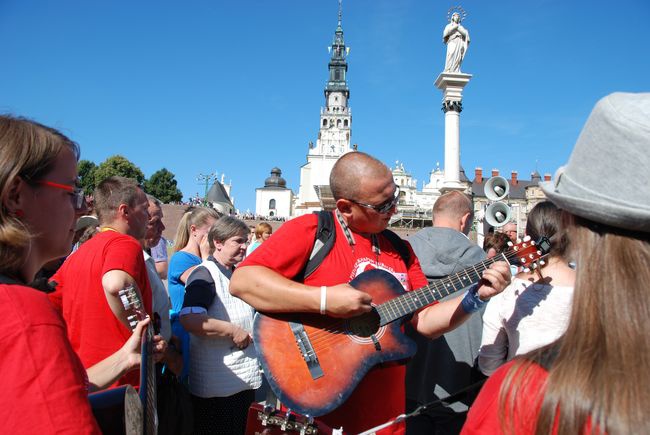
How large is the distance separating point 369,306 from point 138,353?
46.9 inches

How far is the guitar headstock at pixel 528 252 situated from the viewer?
2.43 m

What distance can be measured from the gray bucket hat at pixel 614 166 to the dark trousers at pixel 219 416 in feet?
10.7

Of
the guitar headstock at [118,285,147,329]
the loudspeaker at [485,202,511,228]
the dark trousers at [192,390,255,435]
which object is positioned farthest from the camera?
the loudspeaker at [485,202,511,228]

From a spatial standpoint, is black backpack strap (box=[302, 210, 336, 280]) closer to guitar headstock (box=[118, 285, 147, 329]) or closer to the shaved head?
the shaved head

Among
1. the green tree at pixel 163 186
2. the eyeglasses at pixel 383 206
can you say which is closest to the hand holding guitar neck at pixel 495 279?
the eyeglasses at pixel 383 206

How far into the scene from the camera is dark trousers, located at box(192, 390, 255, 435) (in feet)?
11.6

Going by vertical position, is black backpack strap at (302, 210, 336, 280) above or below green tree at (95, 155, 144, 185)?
below

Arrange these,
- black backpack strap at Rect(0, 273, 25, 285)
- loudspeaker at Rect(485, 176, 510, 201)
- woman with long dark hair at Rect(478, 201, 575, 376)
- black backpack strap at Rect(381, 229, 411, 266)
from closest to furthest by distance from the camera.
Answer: black backpack strap at Rect(0, 273, 25, 285) < woman with long dark hair at Rect(478, 201, 575, 376) < black backpack strap at Rect(381, 229, 411, 266) < loudspeaker at Rect(485, 176, 510, 201)

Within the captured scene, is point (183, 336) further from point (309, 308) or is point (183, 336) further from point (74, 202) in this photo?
point (74, 202)

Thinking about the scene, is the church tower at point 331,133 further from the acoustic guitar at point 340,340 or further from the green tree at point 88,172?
the acoustic guitar at point 340,340

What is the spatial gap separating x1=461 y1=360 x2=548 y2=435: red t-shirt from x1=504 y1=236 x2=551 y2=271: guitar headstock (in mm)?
1516

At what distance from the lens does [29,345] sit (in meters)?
1.03

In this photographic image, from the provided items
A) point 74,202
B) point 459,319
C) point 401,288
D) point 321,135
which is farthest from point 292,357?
point 321,135

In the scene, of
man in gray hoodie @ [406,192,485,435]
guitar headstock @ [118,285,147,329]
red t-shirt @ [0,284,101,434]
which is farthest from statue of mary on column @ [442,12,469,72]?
red t-shirt @ [0,284,101,434]
